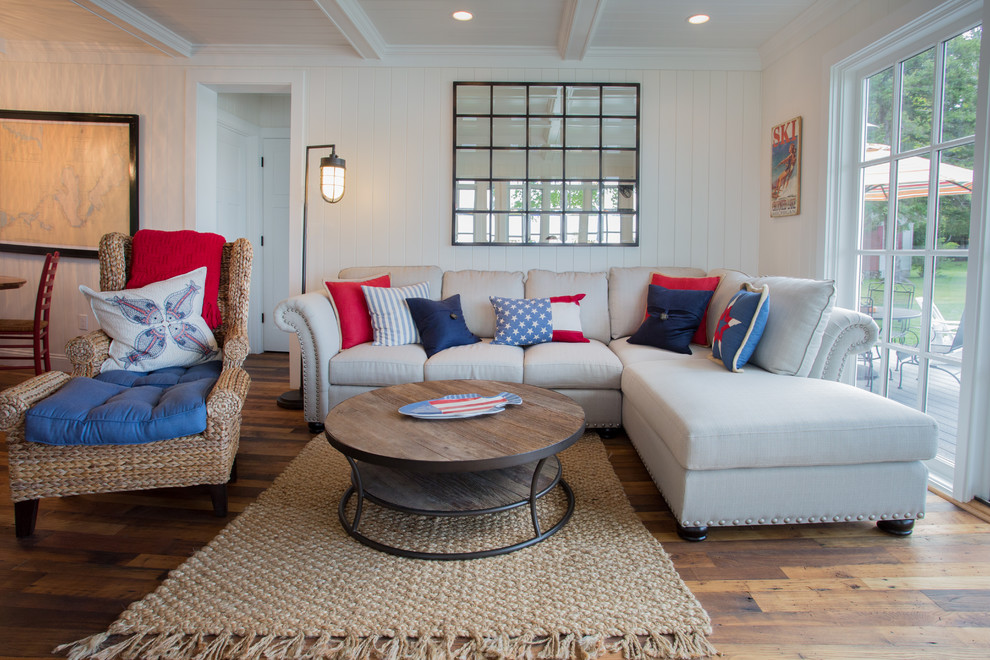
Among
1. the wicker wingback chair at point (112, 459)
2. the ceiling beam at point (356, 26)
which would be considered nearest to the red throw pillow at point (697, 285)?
the ceiling beam at point (356, 26)

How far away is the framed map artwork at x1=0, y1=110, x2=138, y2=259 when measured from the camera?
422 cm

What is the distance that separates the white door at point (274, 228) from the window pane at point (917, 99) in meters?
4.76

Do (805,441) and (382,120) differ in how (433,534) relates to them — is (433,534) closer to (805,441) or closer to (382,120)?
(805,441)

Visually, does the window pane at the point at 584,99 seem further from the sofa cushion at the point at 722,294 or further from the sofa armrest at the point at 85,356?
the sofa armrest at the point at 85,356

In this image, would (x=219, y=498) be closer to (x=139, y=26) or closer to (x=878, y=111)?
(x=139, y=26)

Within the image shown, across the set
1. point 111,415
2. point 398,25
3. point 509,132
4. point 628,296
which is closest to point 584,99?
point 509,132

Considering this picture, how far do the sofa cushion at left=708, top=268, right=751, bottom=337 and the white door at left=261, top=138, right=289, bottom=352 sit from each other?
3897 mm

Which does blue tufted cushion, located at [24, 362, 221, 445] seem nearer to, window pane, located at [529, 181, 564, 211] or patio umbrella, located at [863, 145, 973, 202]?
window pane, located at [529, 181, 564, 211]

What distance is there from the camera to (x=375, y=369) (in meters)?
3.11

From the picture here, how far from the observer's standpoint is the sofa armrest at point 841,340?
2418 mm

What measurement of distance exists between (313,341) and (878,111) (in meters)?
3.12

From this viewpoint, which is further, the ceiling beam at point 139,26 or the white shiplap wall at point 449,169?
the white shiplap wall at point 449,169

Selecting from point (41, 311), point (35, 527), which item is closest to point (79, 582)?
point (35, 527)


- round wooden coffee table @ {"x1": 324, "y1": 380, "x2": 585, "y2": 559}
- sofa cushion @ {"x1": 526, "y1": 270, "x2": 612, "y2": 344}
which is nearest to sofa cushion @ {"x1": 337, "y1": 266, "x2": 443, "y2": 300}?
sofa cushion @ {"x1": 526, "y1": 270, "x2": 612, "y2": 344}
